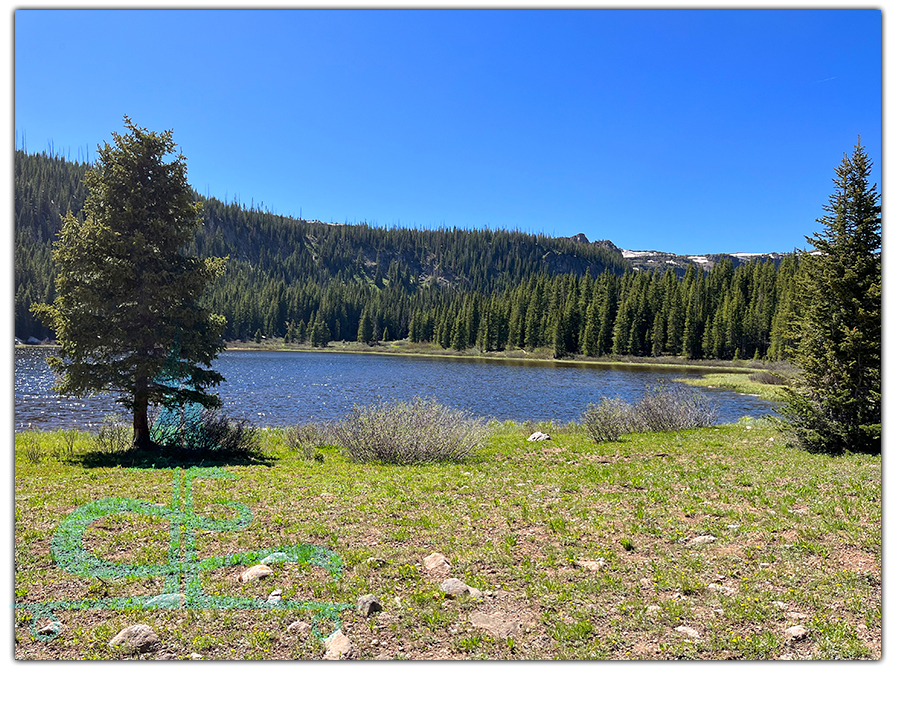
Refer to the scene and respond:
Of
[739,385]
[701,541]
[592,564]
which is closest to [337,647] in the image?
[592,564]

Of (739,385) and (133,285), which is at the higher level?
(133,285)

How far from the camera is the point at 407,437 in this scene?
12258 mm

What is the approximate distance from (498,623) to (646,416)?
1551 cm

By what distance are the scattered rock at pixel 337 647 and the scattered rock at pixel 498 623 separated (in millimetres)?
992

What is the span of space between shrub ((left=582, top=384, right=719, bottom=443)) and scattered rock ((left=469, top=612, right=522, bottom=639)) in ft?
42.3

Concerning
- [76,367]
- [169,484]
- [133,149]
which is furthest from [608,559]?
[133,149]

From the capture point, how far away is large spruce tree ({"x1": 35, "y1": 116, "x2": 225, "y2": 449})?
1188 centimetres

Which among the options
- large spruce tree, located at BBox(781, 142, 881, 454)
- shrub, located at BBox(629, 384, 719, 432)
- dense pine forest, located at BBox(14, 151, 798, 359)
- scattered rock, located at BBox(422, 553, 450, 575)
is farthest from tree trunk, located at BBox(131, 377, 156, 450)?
dense pine forest, located at BBox(14, 151, 798, 359)

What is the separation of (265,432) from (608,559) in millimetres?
14384

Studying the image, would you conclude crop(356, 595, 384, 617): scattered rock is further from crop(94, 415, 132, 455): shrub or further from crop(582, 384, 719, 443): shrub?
crop(582, 384, 719, 443): shrub

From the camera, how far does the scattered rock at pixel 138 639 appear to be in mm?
3629

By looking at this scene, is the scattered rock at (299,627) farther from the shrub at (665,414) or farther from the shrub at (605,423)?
the shrub at (665,414)

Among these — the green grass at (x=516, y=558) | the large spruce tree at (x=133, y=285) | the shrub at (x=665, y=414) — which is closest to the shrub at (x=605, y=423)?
the shrub at (x=665, y=414)

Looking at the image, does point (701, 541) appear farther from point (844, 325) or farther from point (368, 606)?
point (844, 325)
